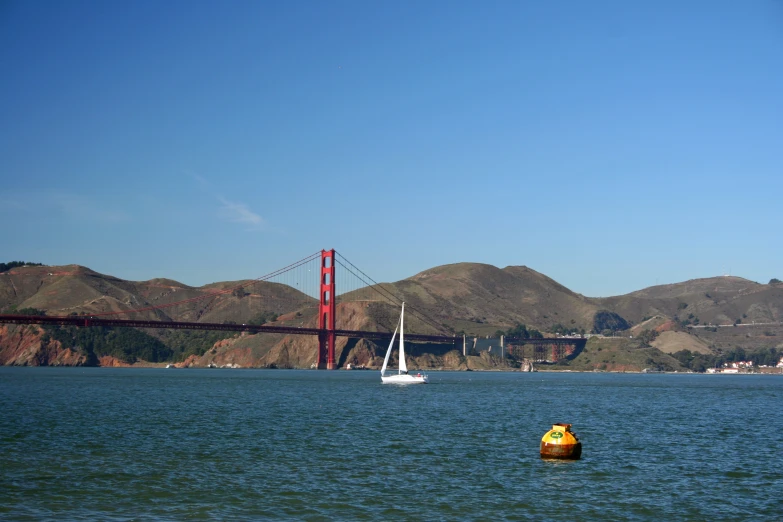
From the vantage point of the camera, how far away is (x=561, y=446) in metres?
33.8

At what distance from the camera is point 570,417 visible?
186 ft

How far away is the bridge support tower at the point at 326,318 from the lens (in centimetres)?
16900

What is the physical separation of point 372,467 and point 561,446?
26.0ft

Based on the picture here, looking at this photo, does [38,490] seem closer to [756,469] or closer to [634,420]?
[756,469]

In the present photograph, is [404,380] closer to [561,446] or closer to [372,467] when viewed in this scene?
[561,446]

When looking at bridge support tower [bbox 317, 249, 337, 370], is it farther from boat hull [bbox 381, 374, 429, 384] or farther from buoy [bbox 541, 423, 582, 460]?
buoy [bbox 541, 423, 582, 460]

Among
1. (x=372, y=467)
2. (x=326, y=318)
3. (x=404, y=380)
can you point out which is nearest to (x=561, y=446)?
(x=372, y=467)

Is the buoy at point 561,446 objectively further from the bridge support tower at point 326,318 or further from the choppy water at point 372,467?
the bridge support tower at point 326,318

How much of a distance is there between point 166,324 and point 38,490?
115m

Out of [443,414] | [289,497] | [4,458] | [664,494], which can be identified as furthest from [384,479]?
[443,414]

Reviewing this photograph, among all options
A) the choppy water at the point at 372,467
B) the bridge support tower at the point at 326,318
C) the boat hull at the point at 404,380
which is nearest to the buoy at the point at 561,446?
the choppy water at the point at 372,467

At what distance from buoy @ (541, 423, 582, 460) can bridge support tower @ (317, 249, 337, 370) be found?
131m

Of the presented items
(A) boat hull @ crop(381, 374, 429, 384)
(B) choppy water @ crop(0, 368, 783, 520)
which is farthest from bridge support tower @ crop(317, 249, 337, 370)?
(B) choppy water @ crop(0, 368, 783, 520)

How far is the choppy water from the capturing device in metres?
23.8
